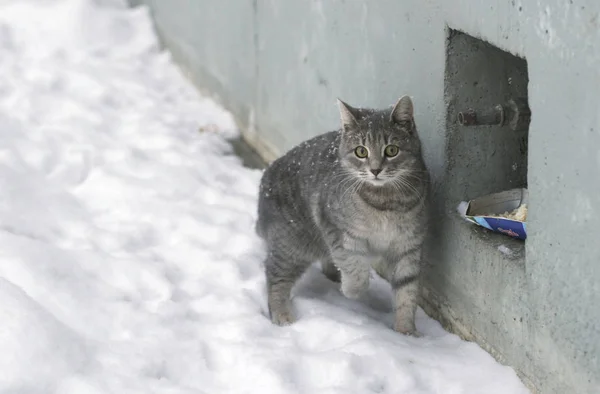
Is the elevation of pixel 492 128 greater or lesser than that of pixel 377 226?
greater

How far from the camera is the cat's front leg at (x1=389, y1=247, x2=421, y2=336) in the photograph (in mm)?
4293

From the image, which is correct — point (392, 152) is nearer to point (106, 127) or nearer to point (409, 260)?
point (409, 260)

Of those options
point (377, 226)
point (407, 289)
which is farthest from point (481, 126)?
point (407, 289)

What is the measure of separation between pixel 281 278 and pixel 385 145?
0.97 metres

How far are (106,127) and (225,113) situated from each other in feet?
3.61

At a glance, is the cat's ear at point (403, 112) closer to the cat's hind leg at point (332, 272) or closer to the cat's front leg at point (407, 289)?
the cat's front leg at point (407, 289)

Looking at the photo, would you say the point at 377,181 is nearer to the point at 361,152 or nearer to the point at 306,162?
the point at 361,152

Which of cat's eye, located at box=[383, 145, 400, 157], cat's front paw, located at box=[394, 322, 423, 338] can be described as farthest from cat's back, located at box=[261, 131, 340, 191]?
cat's front paw, located at box=[394, 322, 423, 338]

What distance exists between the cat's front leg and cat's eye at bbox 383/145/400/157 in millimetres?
504

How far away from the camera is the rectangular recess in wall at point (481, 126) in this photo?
4.02m

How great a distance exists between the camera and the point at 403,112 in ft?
Answer: 13.4

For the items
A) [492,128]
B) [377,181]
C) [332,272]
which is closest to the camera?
[377,181]

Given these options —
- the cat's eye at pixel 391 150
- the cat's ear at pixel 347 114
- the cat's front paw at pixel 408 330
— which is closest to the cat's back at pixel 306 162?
the cat's ear at pixel 347 114

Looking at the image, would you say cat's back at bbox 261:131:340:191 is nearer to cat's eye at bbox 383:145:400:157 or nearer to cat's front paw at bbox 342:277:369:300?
cat's eye at bbox 383:145:400:157
